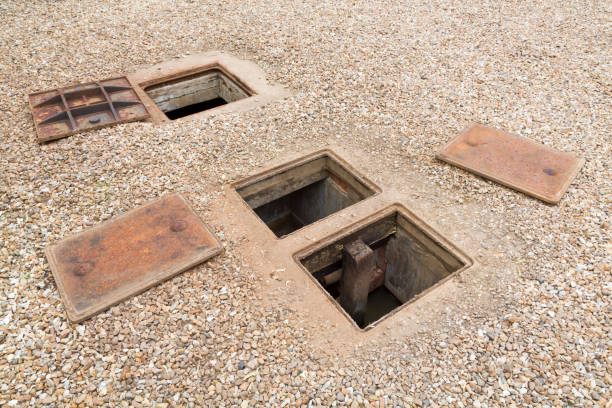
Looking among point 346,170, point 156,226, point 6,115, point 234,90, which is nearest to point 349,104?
point 346,170

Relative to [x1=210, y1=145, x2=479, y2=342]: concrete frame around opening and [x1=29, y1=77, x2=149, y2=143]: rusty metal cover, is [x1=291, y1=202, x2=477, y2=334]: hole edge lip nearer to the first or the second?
[x1=210, y1=145, x2=479, y2=342]: concrete frame around opening

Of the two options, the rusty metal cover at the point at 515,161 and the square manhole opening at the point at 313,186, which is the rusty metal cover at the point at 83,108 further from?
the rusty metal cover at the point at 515,161

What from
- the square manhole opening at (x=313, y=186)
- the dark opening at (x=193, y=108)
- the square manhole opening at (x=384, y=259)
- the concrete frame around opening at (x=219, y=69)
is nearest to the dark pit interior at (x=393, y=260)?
the square manhole opening at (x=384, y=259)

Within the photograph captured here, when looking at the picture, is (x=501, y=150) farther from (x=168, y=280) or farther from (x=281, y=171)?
(x=168, y=280)

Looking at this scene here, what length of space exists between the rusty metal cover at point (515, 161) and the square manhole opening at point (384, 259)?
117 centimetres

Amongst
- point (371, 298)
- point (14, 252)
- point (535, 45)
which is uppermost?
point (535, 45)

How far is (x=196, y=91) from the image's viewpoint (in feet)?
24.4

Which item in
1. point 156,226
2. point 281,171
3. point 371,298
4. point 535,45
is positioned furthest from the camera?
point 535,45

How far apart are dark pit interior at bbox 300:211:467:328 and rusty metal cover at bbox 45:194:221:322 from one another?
1132 millimetres

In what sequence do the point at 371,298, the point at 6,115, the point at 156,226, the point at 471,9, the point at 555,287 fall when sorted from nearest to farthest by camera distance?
the point at 555,287
the point at 156,226
the point at 371,298
the point at 6,115
the point at 471,9

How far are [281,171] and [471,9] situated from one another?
6739mm

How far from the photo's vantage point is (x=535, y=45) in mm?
8078

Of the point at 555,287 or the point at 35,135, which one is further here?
→ the point at 35,135

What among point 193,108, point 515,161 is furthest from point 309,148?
point 193,108
